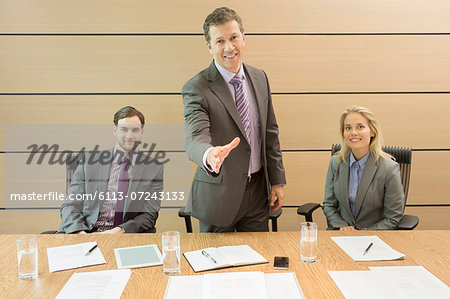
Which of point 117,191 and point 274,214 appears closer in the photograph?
point 274,214

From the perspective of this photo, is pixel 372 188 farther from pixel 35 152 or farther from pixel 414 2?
pixel 35 152

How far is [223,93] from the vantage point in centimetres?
209

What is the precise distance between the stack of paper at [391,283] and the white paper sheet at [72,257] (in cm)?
98

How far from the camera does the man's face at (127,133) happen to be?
8.60 ft

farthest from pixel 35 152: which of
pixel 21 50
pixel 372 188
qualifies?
pixel 372 188

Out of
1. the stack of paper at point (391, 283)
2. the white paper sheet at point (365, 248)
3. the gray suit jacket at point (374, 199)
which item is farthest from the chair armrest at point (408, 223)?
the stack of paper at point (391, 283)

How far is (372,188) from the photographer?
94.6 inches

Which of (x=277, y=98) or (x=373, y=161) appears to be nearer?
(x=373, y=161)

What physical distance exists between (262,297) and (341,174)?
1.48m

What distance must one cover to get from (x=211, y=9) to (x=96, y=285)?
2.42 meters

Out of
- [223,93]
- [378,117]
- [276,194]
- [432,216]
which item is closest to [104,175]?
[223,93]

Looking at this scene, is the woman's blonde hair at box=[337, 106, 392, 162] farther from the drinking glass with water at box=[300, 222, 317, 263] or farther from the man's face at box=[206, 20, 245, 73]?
the drinking glass with water at box=[300, 222, 317, 263]

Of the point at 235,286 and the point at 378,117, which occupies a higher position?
the point at 378,117

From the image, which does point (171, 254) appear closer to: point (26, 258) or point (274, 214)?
point (26, 258)
